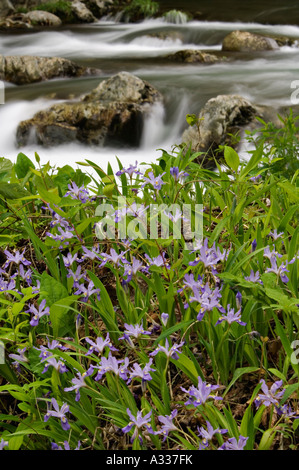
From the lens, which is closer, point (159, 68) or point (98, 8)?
point (159, 68)

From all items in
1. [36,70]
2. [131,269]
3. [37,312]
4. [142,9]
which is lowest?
[37,312]

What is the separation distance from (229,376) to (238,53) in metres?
9.19

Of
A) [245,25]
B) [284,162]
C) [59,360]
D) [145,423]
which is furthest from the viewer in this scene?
[245,25]

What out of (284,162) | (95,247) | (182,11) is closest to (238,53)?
(182,11)

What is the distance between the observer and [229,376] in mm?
1555

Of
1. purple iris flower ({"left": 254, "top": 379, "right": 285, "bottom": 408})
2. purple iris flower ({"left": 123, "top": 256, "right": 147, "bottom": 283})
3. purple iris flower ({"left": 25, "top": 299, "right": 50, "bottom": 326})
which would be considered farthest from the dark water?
purple iris flower ({"left": 254, "top": 379, "right": 285, "bottom": 408})

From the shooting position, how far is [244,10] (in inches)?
500

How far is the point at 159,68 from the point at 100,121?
2.91 m

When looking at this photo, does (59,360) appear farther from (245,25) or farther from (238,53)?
(245,25)

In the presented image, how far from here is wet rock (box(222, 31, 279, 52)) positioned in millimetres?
9828

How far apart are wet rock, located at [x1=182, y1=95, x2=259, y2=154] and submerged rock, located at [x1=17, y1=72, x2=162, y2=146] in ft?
3.62

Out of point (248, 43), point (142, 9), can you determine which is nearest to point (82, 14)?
point (142, 9)

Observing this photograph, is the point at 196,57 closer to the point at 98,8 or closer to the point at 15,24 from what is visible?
the point at 15,24

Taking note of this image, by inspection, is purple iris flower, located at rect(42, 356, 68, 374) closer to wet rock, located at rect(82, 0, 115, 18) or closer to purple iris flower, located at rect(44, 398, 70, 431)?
purple iris flower, located at rect(44, 398, 70, 431)
